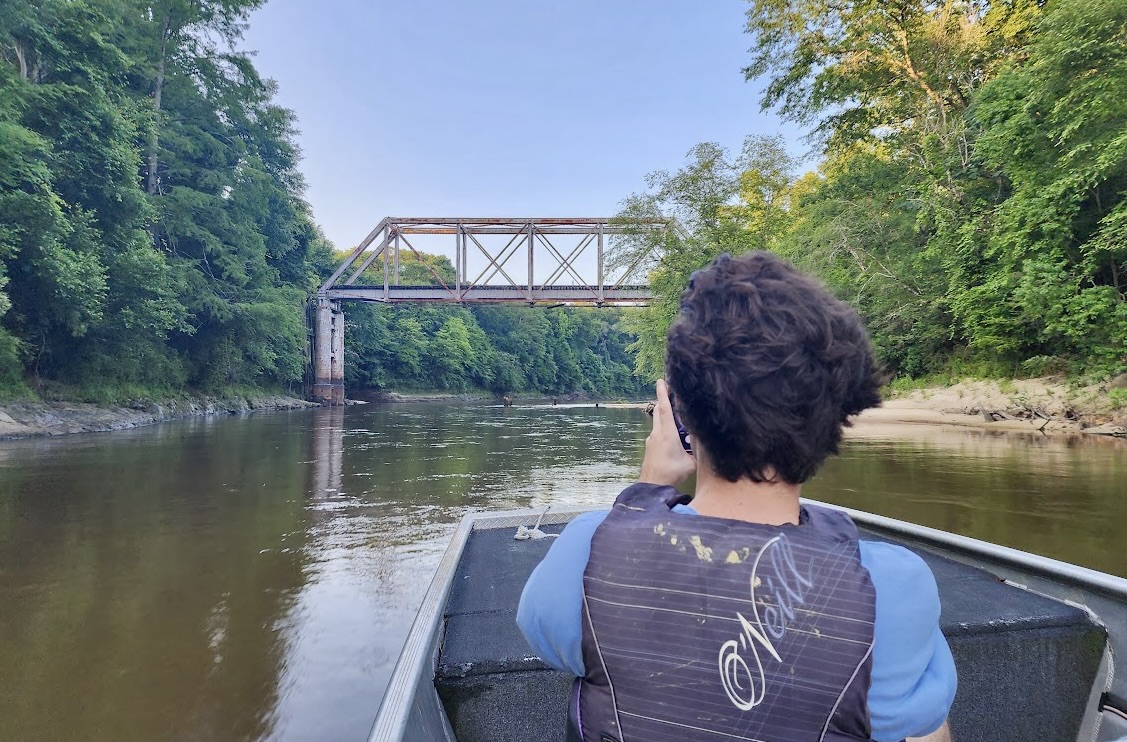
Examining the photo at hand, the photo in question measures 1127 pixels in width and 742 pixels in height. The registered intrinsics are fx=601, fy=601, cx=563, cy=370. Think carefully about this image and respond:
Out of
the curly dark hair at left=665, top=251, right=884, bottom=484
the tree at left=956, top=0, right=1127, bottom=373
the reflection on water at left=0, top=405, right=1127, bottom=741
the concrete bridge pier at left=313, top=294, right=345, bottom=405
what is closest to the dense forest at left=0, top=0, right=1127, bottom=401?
the tree at left=956, top=0, right=1127, bottom=373

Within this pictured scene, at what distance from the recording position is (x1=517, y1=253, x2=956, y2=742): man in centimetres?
76

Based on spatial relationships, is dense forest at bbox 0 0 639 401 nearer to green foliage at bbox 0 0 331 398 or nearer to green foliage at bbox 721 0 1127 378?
green foliage at bbox 0 0 331 398

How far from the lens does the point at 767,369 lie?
82cm

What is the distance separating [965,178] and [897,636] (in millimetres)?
16237

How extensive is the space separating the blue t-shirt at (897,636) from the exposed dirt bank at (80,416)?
1427 cm

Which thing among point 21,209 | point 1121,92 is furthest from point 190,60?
point 1121,92

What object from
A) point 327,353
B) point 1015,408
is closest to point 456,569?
point 1015,408

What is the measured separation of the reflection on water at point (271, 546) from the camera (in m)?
2.28

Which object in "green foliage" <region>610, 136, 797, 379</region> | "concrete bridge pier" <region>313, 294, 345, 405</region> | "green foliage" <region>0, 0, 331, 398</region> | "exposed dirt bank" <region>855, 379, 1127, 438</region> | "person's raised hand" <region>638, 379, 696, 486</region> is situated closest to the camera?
"person's raised hand" <region>638, 379, 696, 486</region>

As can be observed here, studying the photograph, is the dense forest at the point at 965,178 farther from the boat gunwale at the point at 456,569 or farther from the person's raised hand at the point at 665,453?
the person's raised hand at the point at 665,453

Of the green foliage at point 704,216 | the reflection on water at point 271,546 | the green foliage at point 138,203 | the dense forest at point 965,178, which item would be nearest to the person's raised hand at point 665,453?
the reflection on water at point 271,546

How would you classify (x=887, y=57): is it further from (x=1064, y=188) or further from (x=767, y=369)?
(x=767, y=369)

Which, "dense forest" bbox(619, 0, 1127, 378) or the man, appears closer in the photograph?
the man

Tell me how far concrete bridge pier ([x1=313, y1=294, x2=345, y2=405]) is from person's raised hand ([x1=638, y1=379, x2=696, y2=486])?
32.5 m
